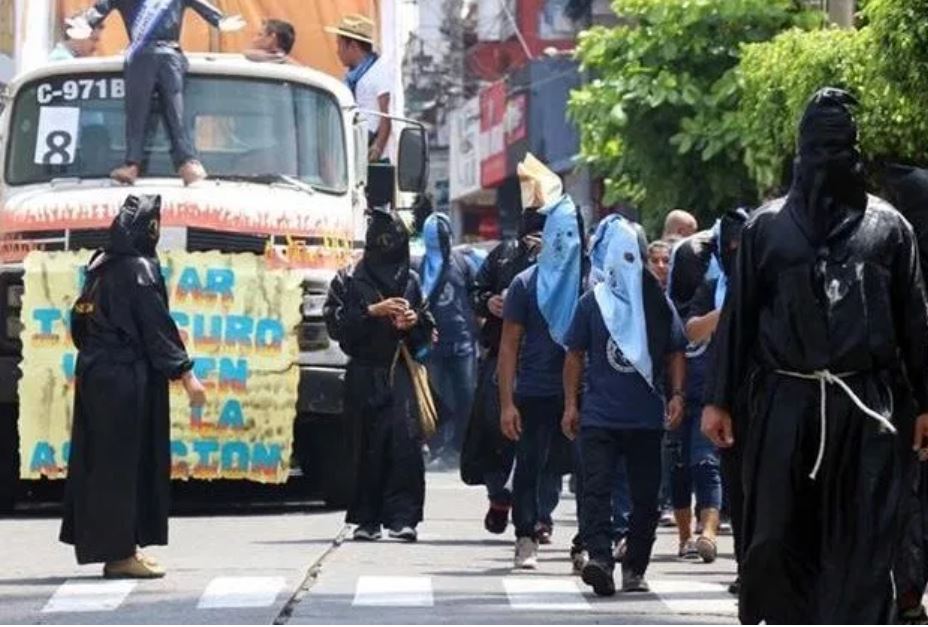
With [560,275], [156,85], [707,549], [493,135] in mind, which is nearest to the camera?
[560,275]

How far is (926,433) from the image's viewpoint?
1027 cm

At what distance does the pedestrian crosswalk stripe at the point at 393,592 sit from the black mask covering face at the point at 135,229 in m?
→ 1.93

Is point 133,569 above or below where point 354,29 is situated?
below

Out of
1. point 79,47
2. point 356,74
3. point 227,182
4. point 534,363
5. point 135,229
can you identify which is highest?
point 79,47

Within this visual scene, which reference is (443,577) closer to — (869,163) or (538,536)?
(538,536)

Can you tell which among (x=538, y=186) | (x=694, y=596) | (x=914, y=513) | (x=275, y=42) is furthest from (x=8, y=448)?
(x=914, y=513)

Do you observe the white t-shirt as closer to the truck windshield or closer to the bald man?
the truck windshield

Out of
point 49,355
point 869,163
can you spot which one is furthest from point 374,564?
point 869,163

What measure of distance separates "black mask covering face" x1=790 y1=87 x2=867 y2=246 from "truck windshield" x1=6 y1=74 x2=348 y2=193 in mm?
10129

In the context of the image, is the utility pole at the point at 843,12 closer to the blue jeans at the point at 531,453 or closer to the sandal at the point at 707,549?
the sandal at the point at 707,549

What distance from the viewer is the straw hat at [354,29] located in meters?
22.1

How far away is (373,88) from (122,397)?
7574mm

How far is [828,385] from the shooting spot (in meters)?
10.2

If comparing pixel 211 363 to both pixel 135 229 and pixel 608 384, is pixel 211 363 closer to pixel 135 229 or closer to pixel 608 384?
pixel 135 229
